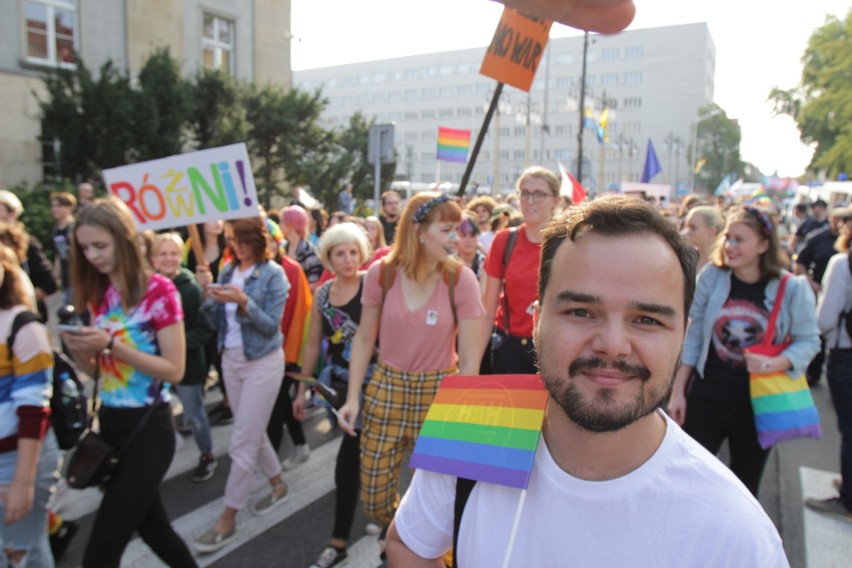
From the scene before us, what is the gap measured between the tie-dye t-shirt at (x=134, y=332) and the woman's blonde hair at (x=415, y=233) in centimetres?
117

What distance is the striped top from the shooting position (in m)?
2.50

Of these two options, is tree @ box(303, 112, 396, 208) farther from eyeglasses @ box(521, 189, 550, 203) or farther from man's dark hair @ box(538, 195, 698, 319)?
man's dark hair @ box(538, 195, 698, 319)

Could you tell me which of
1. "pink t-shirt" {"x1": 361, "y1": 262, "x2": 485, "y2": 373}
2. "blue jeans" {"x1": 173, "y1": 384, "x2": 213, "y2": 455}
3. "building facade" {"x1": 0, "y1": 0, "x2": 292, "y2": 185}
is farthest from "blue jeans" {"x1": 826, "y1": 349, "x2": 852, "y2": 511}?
"building facade" {"x1": 0, "y1": 0, "x2": 292, "y2": 185}

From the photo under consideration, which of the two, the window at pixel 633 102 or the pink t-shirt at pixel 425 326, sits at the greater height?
the window at pixel 633 102

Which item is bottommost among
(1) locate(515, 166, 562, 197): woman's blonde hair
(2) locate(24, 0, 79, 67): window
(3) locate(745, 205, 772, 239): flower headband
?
(3) locate(745, 205, 772, 239): flower headband

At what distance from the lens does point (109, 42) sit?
57.0 feet

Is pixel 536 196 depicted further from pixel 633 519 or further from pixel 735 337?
pixel 633 519

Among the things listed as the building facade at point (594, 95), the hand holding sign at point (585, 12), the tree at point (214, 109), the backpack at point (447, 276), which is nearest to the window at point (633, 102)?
the building facade at point (594, 95)

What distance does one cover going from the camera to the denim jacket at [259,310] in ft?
12.8

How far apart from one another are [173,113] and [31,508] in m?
15.1

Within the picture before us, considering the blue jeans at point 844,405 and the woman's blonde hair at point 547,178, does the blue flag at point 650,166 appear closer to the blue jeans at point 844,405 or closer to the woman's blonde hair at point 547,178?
the blue jeans at point 844,405

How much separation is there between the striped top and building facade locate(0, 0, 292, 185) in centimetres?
1537

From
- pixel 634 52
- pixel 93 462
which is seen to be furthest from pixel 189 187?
pixel 634 52

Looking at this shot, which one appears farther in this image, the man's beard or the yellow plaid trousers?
the yellow plaid trousers
